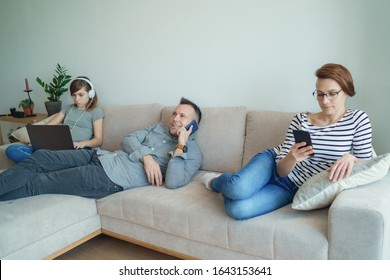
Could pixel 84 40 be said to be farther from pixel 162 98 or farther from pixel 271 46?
pixel 271 46

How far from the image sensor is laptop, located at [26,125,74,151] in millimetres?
2346

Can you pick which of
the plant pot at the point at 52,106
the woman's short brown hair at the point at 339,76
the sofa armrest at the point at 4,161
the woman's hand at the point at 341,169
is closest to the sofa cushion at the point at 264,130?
the woman's short brown hair at the point at 339,76

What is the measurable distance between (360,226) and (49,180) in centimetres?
166

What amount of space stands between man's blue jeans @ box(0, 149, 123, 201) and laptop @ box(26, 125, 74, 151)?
0.19 metres

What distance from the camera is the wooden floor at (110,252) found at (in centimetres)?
204

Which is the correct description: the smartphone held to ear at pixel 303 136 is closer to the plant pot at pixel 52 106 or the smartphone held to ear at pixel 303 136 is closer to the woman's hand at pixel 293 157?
the woman's hand at pixel 293 157

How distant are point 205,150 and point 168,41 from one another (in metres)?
1.02

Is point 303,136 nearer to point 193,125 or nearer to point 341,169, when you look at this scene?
point 341,169

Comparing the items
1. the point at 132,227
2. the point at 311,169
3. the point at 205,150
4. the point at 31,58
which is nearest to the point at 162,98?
the point at 205,150

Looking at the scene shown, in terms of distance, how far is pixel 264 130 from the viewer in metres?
2.11

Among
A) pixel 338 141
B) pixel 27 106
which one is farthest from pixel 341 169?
pixel 27 106

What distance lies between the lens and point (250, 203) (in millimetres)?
1553

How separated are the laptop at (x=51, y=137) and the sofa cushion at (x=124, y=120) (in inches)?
15.2

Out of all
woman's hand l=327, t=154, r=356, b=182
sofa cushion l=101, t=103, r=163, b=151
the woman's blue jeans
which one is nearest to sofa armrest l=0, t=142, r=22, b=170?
sofa cushion l=101, t=103, r=163, b=151
